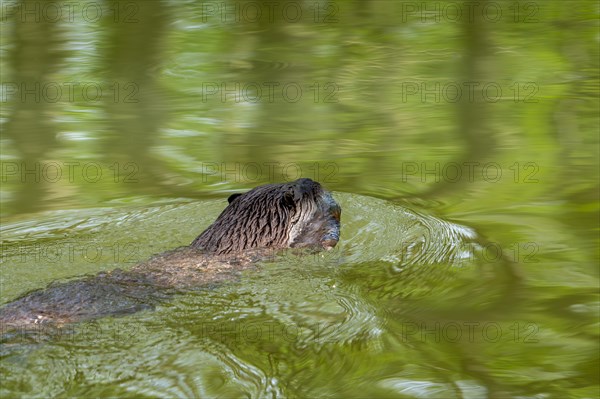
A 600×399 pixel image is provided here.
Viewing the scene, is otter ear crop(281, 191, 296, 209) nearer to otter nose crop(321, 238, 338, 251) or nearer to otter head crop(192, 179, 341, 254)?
otter head crop(192, 179, 341, 254)

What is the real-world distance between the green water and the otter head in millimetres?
194

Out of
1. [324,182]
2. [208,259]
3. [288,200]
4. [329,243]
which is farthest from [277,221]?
[324,182]

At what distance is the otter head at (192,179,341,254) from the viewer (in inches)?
247

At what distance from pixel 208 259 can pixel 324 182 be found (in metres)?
2.25

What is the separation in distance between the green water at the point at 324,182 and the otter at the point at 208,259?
0.47 feet

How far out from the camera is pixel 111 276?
577 cm

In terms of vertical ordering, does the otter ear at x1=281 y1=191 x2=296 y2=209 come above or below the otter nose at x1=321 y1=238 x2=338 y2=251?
above

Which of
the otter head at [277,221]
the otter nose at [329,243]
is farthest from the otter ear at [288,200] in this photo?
the otter nose at [329,243]

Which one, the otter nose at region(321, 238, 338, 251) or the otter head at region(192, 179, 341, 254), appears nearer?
the otter head at region(192, 179, 341, 254)

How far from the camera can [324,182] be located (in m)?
8.10

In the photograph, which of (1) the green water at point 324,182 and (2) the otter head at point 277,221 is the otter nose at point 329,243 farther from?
(1) the green water at point 324,182

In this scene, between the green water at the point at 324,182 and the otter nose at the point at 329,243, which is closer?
the green water at the point at 324,182

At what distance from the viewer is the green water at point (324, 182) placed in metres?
4.86

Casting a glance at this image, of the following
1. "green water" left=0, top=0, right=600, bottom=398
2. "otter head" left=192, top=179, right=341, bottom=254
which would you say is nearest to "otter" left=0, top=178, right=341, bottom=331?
"otter head" left=192, top=179, right=341, bottom=254
